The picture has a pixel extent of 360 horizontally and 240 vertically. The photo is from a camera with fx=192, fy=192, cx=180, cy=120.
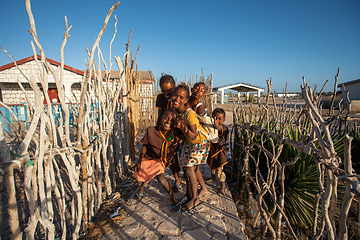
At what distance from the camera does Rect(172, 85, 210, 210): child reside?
87.8 inches

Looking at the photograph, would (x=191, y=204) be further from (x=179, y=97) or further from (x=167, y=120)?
(x=179, y=97)

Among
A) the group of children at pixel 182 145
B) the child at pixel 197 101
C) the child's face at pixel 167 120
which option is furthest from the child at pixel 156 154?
the child at pixel 197 101

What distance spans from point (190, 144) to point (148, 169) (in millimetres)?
627

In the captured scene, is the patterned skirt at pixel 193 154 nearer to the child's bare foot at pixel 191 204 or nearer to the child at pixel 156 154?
the child at pixel 156 154

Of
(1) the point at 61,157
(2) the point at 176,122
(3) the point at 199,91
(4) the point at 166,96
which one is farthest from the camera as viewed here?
(4) the point at 166,96

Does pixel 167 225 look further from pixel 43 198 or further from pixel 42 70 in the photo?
pixel 42 70

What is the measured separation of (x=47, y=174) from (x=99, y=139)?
0.80 m

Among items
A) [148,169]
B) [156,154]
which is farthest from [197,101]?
[148,169]

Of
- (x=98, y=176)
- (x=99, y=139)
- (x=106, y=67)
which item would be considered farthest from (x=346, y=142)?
(x=106, y=67)

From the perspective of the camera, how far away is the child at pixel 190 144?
2.23 m

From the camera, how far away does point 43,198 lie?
155 centimetres

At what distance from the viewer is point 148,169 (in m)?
2.46

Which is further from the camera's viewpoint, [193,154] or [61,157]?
[193,154]

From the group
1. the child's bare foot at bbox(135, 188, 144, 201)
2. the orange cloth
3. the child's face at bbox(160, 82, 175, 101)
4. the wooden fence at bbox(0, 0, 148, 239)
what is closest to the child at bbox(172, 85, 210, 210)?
the orange cloth
